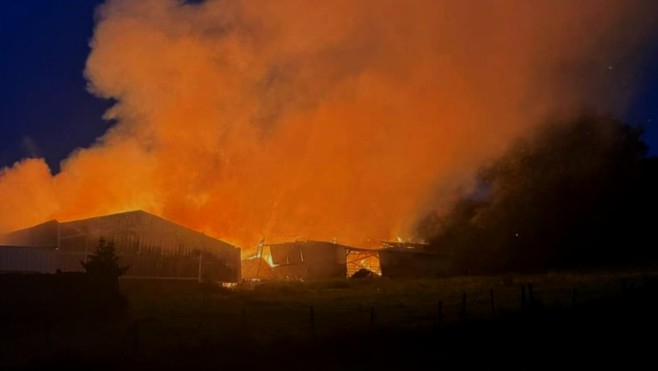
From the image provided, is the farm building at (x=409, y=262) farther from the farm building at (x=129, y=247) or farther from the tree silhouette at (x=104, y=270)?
→ the tree silhouette at (x=104, y=270)

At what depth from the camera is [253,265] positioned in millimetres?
62406

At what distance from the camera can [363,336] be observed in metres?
19.7

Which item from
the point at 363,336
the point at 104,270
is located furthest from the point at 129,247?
the point at 363,336

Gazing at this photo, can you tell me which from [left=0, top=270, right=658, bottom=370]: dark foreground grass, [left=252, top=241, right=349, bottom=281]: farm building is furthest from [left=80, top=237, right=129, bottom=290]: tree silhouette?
[left=252, top=241, right=349, bottom=281]: farm building

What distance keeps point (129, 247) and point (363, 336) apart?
1252 inches

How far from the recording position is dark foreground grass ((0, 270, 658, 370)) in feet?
57.7

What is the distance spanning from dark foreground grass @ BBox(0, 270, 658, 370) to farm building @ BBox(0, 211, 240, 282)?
12464 mm

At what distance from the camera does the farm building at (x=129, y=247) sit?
145 ft

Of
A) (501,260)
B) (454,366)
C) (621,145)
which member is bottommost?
(454,366)

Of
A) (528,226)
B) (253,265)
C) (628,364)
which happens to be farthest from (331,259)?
(628,364)

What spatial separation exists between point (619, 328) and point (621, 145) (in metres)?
50.7

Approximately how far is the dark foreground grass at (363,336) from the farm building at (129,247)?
12.5 meters

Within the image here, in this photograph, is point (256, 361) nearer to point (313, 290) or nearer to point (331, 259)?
point (313, 290)

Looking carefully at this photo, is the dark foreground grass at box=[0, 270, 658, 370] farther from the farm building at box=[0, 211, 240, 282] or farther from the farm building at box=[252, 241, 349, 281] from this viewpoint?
the farm building at box=[252, 241, 349, 281]
